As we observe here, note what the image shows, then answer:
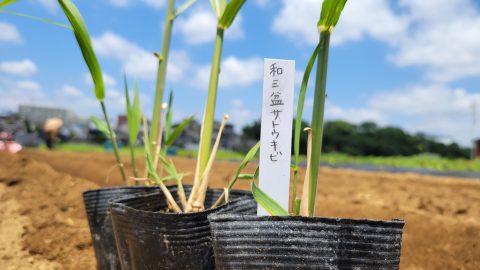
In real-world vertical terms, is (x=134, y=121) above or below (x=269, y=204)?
above

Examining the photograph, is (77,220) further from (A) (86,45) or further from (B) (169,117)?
(A) (86,45)

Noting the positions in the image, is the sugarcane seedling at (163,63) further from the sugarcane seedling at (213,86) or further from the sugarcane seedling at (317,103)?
the sugarcane seedling at (317,103)

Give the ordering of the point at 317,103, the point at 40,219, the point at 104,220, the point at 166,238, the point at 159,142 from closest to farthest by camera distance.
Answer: the point at 317,103 → the point at 166,238 → the point at 104,220 → the point at 159,142 → the point at 40,219

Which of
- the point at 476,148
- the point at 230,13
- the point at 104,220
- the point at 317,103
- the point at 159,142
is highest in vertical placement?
the point at 230,13

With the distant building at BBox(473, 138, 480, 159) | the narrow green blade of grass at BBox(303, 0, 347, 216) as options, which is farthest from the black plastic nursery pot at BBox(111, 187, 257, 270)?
the distant building at BBox(473, 138, 480, 159)

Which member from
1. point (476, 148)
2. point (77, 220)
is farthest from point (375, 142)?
point (77, 220)

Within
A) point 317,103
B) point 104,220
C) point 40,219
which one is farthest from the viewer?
point 40,219

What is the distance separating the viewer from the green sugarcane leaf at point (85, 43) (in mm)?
1120

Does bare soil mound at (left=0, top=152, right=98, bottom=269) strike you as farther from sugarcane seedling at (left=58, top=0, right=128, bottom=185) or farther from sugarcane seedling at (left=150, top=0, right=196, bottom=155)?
sugarcane seedling at (left=58, top=0, right=128, bottom=185)

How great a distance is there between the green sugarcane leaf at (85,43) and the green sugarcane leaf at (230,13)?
1.28 ft

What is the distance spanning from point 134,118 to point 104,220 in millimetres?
393

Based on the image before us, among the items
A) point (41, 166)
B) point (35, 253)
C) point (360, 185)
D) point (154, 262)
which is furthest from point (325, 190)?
point (154, 262)

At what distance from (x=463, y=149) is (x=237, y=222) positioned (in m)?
36.4

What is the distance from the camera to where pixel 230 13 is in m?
1.14
